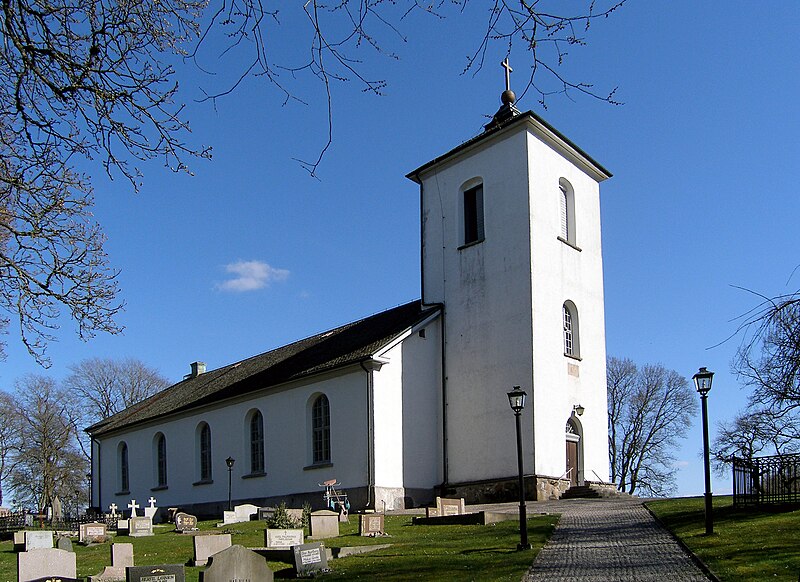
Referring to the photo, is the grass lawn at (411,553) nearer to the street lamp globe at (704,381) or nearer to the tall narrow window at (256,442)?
the street lamp globe at (704,381)

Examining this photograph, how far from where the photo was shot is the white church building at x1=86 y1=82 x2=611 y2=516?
1072 inches

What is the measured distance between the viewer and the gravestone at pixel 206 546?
1638 centimetres

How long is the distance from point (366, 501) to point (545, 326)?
26.4 ft

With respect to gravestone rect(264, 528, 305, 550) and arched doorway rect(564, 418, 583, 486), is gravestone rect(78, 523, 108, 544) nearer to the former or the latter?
gravestone rect(264, 528, 305, 550)

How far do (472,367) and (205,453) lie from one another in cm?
1384

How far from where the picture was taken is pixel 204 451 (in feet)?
119

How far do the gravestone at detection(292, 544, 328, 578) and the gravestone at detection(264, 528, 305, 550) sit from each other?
2.99 metres

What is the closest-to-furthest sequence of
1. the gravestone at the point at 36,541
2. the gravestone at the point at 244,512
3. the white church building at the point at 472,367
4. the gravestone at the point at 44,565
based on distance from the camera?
the gravestone at the point at 44,565, the gravestone at the point at 36,541, the gravestone at the point at 244,512, the white church building at the point at 472,367

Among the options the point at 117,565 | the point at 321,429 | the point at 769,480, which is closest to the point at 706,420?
the point at 769,480

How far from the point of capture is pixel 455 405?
95.5 feet

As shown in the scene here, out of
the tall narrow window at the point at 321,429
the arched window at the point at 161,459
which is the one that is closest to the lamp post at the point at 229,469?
the tall narrow window at the point at 321,429

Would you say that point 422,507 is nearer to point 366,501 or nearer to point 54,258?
point 366,501

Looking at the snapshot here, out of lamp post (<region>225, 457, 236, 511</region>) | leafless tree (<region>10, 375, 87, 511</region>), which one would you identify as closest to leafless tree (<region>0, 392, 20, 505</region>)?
leafless tree (<region>10, 375, 87, 511</region>)

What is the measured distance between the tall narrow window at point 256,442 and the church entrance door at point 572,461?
11822mm
